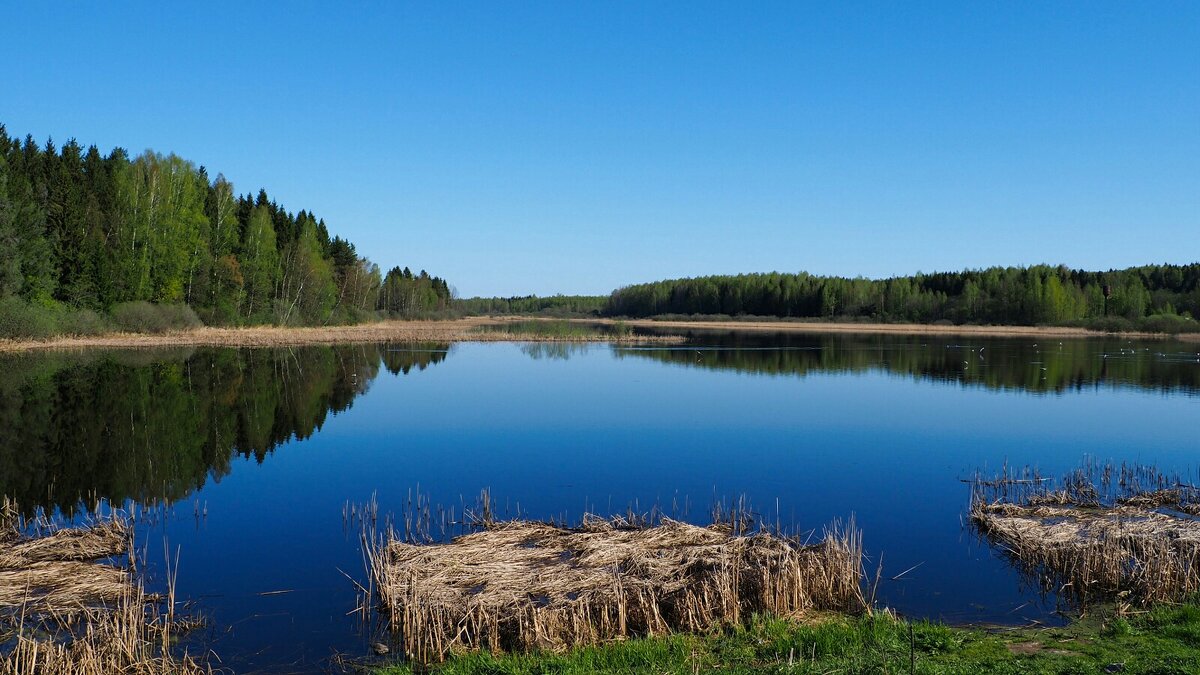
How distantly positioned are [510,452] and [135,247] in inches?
1821

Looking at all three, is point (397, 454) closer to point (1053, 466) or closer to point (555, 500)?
point (555, 500)

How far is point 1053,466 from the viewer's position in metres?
18.7

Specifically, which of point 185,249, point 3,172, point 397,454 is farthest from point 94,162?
point 397,454

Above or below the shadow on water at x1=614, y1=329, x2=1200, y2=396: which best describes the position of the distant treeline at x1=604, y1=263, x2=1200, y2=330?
above

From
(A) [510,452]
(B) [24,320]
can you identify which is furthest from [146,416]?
(B) [24,320]

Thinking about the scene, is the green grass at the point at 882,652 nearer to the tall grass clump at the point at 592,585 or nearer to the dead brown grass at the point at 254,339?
the tall grass clump at the point at 592,585

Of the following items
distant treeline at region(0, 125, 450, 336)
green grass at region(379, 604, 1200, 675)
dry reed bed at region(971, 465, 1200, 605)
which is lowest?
dry reed bed at region(971, 465, 1200, 605)

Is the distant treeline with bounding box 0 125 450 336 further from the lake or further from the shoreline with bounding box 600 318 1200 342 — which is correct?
the shoreline with bounding box 600 318 1200 342

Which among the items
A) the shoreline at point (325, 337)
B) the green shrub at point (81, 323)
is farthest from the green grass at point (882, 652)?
the green shrub at point (81, 323)

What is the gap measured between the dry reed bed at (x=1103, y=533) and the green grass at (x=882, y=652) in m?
1.41

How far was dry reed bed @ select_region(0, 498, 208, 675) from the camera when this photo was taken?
7.05 metres

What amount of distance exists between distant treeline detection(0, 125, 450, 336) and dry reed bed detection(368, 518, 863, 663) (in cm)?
4073

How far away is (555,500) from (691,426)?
9759mm

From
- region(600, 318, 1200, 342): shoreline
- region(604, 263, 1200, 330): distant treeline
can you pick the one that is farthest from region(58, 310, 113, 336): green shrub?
region(604, 263, 1200, 330): distant treeline
